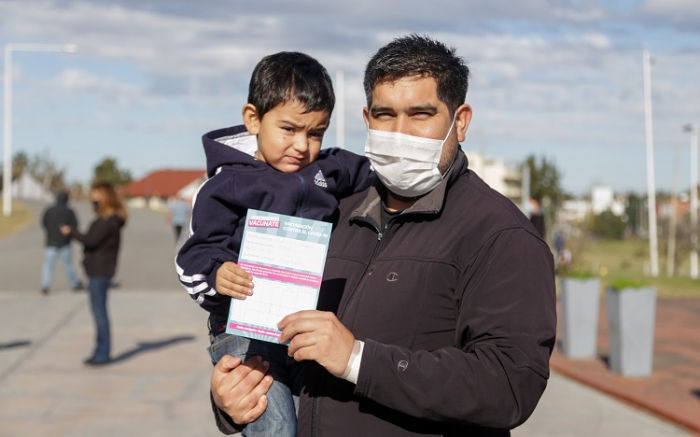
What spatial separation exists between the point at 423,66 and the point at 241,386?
1048mm

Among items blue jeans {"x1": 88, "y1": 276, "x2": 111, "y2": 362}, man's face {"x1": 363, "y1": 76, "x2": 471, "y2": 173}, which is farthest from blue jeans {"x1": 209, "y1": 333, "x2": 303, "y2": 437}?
blue jeans {"x1": 88, "y1": 276, "x2": 111, "y2": 362}

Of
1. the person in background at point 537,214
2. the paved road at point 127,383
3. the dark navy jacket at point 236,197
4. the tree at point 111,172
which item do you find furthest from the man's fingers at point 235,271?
the tree at point 111,172

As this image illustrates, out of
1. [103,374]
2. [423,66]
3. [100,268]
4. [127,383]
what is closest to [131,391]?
[127,383]

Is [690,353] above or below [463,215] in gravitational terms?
below

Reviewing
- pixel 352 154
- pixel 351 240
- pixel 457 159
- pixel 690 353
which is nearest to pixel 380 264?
pixel 351 240

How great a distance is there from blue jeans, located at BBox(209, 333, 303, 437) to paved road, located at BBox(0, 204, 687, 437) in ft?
16.9

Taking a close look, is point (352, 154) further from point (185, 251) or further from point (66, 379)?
point (66, 379)

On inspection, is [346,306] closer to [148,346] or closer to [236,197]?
[236,197]

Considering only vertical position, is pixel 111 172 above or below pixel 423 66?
above

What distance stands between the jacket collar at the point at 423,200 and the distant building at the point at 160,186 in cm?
12531

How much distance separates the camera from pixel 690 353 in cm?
1229

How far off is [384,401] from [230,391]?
63 cm

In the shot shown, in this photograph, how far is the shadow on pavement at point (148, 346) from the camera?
11.2 m

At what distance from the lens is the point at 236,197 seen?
112 inches
